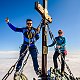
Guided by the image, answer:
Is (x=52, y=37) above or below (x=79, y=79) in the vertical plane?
above

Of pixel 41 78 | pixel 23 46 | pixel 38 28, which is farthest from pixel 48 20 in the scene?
pixel 41 78

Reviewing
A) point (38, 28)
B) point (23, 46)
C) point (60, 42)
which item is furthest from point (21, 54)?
point (60, 42)

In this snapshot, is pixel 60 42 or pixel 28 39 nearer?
pixel 28 39

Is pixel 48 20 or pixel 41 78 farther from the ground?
pixel 48 20

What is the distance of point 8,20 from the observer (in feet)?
46.8

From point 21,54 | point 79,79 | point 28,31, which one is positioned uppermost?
point 28,31

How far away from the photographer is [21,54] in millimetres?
14086

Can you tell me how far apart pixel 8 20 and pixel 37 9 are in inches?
56.8

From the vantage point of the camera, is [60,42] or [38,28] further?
[60,42]

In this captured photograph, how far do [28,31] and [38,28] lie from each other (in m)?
0.45

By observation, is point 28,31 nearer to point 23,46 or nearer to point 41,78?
point 23,46

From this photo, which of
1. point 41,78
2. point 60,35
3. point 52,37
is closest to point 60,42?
point 60,35

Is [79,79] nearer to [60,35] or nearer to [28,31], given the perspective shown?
[60,35]

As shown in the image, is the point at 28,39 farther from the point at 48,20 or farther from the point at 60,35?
the point at 60,35
